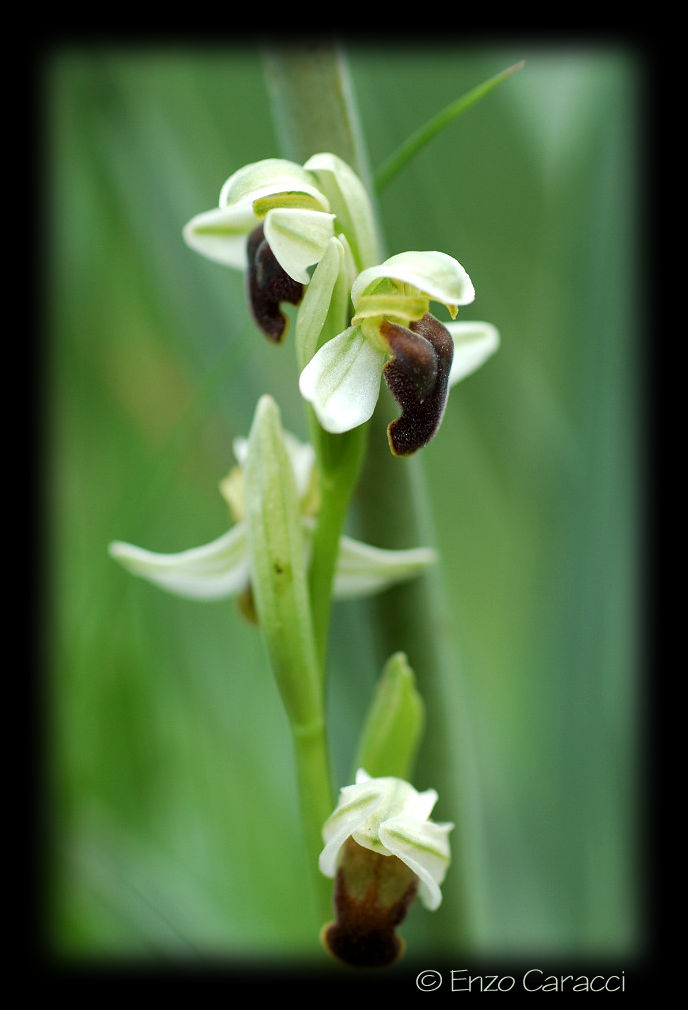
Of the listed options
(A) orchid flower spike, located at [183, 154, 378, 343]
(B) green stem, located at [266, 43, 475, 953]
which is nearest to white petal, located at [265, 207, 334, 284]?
(A) orchid flower spike, located at [183, 154, 378, 343]

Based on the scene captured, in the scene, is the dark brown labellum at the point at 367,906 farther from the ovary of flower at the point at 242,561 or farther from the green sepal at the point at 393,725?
the ovary of flower at the point at 242,561

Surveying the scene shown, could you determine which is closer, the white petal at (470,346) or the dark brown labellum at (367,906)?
the dark brown labellum at (367,906)

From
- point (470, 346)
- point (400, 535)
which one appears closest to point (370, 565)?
point (400, 535)

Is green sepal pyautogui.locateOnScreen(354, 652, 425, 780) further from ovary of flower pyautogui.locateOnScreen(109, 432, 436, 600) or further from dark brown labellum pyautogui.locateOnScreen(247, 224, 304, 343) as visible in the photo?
dark brown labellum pyautogui.locateOnScreen(247, 224, 304, 343)

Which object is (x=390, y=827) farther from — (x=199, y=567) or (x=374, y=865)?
(x=199, y=567)

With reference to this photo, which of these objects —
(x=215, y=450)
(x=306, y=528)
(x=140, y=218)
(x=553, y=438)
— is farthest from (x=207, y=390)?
(x=215, y=450)

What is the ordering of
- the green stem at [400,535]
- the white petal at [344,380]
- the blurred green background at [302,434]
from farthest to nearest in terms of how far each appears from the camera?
the blurred green background at [302,434]
the green stem at [400,535]
the white petal at [344,380]

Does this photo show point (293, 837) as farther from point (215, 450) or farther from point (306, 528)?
point (306, 528)

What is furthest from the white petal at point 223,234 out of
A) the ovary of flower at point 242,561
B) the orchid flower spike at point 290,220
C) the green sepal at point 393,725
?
the green sepal at point 393,725
